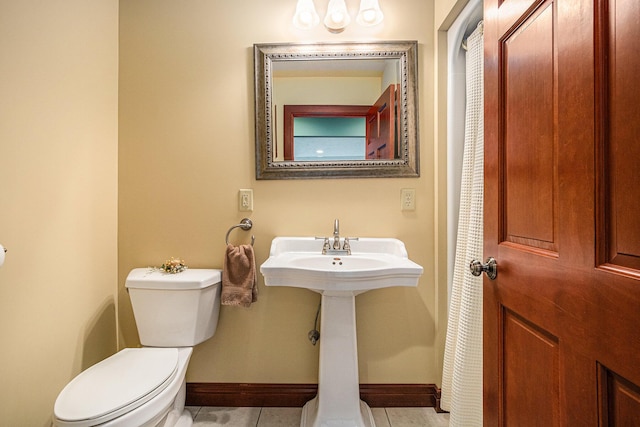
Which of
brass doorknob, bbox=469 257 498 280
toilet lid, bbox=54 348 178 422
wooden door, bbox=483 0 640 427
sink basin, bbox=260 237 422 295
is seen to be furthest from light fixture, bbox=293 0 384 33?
toilet lid, bbox=54 348 178 422

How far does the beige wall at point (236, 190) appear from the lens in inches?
65.3

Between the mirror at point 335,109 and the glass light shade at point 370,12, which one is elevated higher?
the glass light shade at point 370,12

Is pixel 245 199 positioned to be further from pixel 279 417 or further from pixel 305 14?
pixel 279 417

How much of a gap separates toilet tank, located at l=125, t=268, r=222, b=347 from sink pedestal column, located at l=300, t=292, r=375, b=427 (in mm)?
619

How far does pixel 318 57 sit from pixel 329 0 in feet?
0.99

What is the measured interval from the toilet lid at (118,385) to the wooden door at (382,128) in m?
1.36

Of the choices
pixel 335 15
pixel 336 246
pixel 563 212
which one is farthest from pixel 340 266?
pixel 335 15

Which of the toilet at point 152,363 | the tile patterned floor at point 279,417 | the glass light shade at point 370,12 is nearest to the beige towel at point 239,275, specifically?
the toilet at point 152,363

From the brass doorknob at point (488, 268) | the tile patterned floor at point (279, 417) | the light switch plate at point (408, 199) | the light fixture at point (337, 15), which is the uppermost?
the light fixture at point (337, 15)

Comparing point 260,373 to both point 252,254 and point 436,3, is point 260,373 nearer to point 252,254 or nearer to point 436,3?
point 252,254

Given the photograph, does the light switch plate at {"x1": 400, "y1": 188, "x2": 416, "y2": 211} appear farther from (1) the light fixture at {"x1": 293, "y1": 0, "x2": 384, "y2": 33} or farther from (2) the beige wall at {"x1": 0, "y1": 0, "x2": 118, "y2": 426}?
(2) the beige wall at {"x1": 0, "y1": 0, "x2": 118, "y2": 426}

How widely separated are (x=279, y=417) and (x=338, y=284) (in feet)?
2.94

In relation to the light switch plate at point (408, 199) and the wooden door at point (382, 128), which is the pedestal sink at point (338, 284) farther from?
the wooden door at point (382, 128)

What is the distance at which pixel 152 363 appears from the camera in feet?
4.18
